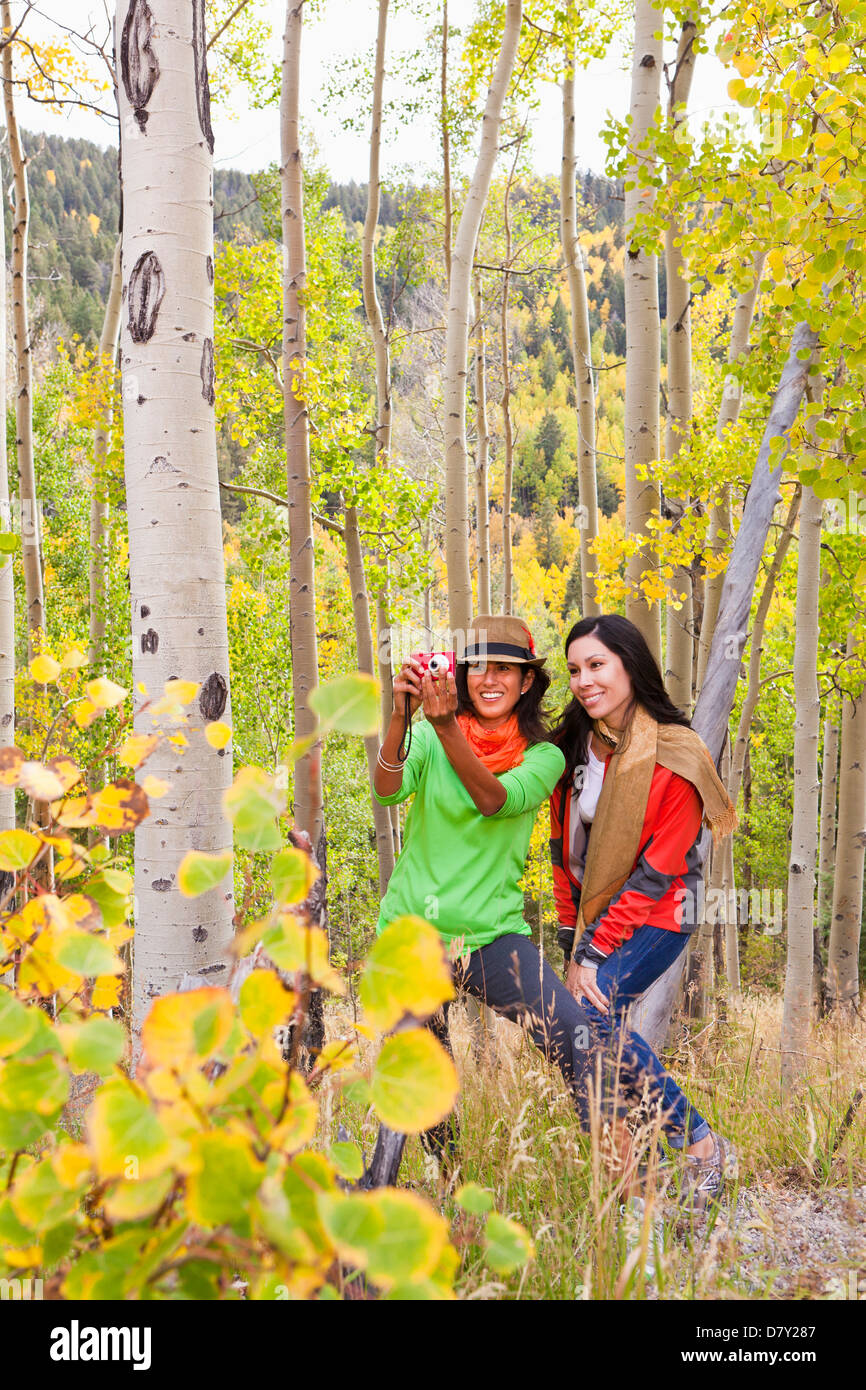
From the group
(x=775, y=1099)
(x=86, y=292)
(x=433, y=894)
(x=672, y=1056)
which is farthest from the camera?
(x=86, y=292)

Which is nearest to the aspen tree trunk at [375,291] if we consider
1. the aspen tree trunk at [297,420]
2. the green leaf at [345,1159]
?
the aspen tree trunk at [297,420]

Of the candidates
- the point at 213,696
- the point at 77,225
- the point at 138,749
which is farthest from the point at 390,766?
the point at 77,225

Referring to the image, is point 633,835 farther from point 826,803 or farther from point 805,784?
point 826,803

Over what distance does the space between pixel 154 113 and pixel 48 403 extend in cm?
1407

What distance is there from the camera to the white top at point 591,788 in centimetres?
250

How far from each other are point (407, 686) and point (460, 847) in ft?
1.58

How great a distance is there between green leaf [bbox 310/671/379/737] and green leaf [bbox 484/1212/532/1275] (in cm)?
45

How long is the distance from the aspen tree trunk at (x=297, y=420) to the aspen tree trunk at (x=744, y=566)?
3381mm

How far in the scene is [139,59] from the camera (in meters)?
1.89

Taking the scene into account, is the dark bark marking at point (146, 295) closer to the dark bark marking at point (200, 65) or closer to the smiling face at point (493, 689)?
the dark bark marking at point (200, 65)
